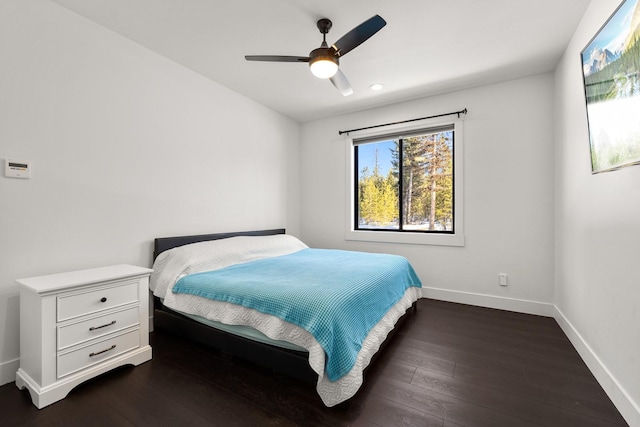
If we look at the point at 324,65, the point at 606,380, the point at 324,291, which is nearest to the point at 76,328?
the point at 324,291

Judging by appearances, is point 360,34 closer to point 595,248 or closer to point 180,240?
point 595,248

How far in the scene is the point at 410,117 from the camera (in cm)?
371

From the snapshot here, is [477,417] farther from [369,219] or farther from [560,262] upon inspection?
[369,219]

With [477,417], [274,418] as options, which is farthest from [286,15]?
[477,417]

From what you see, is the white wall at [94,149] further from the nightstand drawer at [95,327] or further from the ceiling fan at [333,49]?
the ceiling fan at [333,49]

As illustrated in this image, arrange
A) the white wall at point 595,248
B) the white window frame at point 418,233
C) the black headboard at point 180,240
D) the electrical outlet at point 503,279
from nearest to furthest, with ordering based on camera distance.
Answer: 1. the white wall at point 595,248
2. the black headboard at point 180,240
3. the electrical outlet at point 503,279
4. the white window frame at point 418,233

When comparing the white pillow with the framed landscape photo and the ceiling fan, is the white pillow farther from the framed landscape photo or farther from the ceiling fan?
the framed landscape photo

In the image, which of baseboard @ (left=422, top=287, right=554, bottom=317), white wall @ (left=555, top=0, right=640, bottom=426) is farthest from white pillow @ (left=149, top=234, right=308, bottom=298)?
white wall @ (left=555, top=0, right=640, bottom=426)

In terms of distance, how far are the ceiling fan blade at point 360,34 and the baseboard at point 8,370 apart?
10.1 ft

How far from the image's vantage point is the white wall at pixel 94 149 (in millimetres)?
1856

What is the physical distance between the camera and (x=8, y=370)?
1.82 meters

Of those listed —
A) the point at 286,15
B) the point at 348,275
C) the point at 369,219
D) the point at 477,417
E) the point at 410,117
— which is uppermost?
the point at 286,15

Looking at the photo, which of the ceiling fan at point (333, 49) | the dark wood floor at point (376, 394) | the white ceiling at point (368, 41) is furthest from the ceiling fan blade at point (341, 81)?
the dark wood floor at point (376, 394)

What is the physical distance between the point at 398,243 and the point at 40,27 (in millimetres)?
3970
